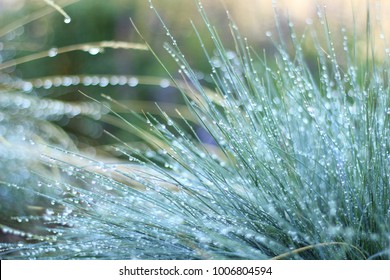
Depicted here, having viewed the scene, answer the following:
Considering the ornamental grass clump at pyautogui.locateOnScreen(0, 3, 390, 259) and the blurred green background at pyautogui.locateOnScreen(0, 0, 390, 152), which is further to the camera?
the blurred green background at pyautogui.locateOnScreen(0, 0, 390, 152)

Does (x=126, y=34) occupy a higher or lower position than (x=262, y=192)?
higher

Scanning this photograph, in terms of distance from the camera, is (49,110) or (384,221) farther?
(49,110)

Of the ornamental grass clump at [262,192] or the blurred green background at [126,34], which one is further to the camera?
the blurred green background at [126,34]

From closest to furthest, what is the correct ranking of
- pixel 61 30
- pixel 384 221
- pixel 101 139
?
pixel 384 221
pixel 101 139
pixel 61 30

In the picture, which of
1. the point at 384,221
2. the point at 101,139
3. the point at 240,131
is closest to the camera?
the point at 384,221

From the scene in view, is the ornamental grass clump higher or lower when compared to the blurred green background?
lower

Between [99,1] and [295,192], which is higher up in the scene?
[99,1]

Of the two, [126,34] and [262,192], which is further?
[126,34]

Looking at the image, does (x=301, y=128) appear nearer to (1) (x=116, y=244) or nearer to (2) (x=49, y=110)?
(1) (x=116, y=244)

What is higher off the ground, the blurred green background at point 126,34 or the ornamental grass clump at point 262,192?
the blurred green background at point 126,34
